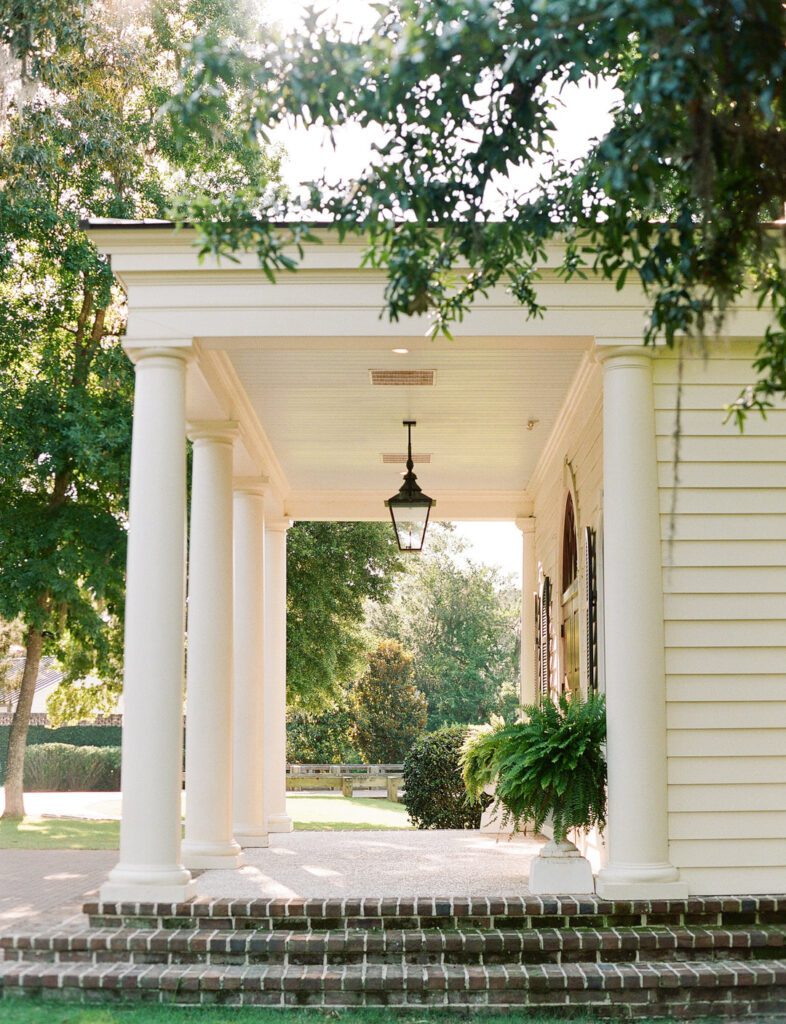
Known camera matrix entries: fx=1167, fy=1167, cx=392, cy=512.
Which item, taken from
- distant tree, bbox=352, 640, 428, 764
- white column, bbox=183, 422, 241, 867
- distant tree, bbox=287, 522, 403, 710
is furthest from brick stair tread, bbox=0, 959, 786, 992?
distant tree, bbox=352, 640, 428, 764

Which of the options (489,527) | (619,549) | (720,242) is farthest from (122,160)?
(489,527)

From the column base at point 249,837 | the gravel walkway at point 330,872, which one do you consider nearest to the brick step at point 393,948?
the gravel walkway at point 330,872

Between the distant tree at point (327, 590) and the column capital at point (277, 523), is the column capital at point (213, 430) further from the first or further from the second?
the distant tree at point (327, 590)

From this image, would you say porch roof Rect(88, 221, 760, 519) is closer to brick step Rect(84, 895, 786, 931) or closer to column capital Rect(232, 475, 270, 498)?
column capital Rect(232, 475, 270, 498)

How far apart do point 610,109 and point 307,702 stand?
53.8ft

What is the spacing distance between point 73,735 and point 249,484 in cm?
2123

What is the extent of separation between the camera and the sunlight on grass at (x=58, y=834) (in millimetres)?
14865

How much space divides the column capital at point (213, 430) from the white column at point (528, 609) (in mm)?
5309

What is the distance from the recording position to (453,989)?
19.9 feet

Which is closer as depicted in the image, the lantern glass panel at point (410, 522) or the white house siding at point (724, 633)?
the white house siding at point (724, 633)

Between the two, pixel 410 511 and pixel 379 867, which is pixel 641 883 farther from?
pixel 410 511

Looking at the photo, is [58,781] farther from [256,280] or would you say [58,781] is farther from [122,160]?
[256,280]

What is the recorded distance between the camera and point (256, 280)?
7.10 metres

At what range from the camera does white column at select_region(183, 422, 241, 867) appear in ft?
27.6
